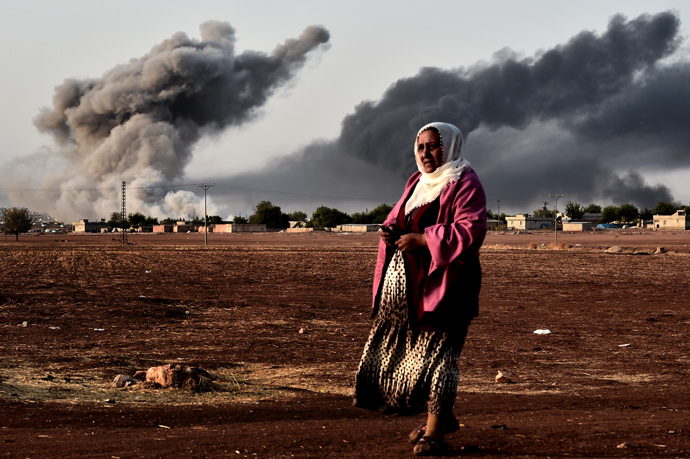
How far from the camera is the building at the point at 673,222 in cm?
13650

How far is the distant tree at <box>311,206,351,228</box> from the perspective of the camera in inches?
6698

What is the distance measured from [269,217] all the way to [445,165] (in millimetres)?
165122

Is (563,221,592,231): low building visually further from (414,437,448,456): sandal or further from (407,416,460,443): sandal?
(414,437,448,456): sandal

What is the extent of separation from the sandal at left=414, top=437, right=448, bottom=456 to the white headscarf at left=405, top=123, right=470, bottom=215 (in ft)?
4.65

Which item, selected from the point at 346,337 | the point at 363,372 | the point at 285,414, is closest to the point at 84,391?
the point at 285,414

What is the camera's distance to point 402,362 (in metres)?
4.79

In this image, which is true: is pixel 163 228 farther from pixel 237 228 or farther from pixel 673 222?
pixel 673 222

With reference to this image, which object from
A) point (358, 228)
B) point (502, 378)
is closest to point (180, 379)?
point (502, 378)

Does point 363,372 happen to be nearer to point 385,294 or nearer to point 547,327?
point 385,294

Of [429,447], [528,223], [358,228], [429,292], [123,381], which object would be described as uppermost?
[528,223]

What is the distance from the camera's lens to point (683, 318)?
1457 centimetres

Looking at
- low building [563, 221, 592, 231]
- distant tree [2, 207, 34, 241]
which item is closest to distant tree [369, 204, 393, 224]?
low building [563, 221, 592, 231]

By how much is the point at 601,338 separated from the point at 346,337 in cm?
390

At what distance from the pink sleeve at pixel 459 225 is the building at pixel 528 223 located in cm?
16525
